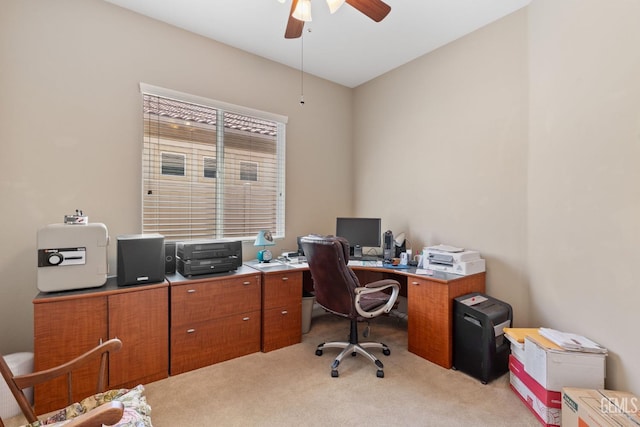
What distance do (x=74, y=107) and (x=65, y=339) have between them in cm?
176

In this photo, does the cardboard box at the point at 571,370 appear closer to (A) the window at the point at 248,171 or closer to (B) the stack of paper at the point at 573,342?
(B) the stack of paper at the point at 573,342

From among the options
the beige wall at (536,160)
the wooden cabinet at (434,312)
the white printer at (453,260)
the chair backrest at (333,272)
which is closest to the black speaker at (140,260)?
the chair backrest at (333,272)

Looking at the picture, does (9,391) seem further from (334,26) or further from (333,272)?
(334,26)

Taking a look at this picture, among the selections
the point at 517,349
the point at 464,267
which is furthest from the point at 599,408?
the point at 464,267

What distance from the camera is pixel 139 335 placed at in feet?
6.96

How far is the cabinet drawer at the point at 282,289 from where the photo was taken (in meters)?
2.69

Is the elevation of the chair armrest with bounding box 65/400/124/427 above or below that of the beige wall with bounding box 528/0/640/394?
below

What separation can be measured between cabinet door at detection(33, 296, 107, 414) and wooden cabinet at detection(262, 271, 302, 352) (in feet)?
4.01

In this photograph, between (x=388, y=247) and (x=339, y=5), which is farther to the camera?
(x=388, y=247)

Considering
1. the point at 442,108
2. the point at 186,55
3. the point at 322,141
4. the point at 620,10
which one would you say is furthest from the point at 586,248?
the point at 186,55

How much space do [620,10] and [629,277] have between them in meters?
1.64

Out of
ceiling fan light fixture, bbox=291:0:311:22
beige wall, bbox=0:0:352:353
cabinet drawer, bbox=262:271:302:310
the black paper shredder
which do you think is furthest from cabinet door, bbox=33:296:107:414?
the black paper shredder

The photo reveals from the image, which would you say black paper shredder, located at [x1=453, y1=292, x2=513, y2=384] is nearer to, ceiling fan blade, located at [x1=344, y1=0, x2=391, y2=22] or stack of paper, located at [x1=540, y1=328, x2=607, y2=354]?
stack of paper, located at [x1=540, y1=328, x2=607, y2=354]

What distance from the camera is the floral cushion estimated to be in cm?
121
